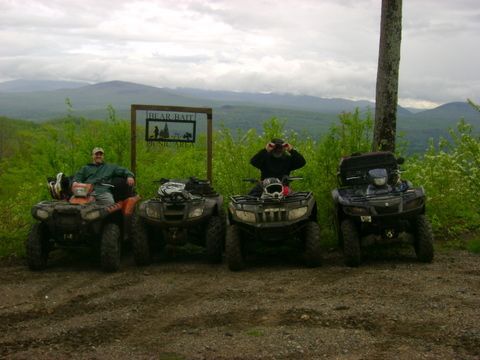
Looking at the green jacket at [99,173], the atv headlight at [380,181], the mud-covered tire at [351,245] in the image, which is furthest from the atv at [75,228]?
the atv headlight at [380,181]

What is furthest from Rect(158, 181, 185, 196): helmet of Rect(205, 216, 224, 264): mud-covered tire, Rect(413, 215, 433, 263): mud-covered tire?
Rect(413, 215, 433, 263): mud-covered tire

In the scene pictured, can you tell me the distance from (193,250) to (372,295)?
181 inches

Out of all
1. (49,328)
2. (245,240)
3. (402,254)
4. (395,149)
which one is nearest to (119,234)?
(245,240)

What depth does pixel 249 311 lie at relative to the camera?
21.3ft

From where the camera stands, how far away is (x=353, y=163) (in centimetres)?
974

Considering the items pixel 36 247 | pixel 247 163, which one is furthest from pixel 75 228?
pixel 247 163

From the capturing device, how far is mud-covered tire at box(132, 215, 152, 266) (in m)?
9.30

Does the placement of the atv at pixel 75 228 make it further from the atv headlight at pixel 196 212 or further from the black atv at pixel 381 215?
the black atv at pixel 381 215

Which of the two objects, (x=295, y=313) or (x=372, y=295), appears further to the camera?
(x=372, y=295)

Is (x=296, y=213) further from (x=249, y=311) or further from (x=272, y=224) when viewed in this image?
(x=249, y=311)

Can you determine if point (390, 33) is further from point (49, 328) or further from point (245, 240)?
point (49, 328)

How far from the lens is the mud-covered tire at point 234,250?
28.6 ft

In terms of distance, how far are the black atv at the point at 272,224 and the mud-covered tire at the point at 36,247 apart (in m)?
2.91

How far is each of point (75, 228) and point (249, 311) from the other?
141 inches
